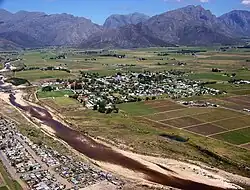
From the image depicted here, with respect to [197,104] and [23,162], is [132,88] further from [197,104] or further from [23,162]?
[23,162]

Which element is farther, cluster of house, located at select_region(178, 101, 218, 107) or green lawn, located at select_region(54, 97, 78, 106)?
green lawn, located at select_region(54, 97, 78, 106)

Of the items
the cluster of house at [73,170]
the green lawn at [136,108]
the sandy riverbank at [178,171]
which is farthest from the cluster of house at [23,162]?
the green lawn at [136,108]

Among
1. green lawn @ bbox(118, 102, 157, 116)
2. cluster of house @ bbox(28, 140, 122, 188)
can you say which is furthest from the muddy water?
green lawn @ bbox(118, 102, 157, 116)

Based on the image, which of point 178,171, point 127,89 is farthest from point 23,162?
point 127,89

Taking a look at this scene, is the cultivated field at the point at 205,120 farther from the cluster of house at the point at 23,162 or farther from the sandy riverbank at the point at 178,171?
the cluster of house at the point at 23,162

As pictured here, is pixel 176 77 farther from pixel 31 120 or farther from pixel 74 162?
pixel 74 162

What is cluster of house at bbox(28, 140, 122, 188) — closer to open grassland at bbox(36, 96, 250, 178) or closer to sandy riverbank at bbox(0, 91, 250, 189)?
sandy riverbank at bbox(0, 91, 250, 189)
